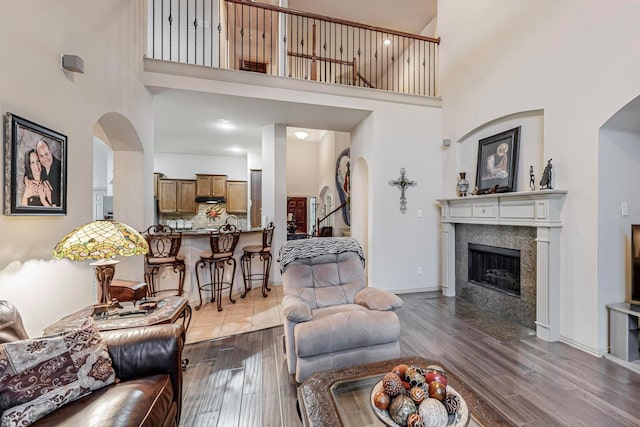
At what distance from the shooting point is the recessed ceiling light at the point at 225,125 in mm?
4902

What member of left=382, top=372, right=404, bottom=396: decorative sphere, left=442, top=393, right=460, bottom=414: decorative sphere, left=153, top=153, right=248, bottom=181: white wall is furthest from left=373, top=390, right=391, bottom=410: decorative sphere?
left=153, top=153, right=248, bottom=181: white wall

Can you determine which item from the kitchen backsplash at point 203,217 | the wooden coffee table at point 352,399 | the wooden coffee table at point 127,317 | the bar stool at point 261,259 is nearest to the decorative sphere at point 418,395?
the wooden coffee table at point 352,399

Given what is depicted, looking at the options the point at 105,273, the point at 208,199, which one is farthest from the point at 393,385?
the point at 208,199

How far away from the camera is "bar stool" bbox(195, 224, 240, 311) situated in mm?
3760

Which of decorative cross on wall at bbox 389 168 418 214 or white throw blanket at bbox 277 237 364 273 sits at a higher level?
decorative cross on wall at bbox 389 168 418 214

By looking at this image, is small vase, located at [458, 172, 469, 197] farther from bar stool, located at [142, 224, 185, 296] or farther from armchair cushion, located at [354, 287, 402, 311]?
bar stool, located at [142, 224, 185, 296]

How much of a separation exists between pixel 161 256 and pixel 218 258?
69 cm

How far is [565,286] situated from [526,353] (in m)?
0.84

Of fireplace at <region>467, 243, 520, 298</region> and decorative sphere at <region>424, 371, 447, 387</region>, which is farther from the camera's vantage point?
fireplace at <region>467, 243, 520, 298</region>

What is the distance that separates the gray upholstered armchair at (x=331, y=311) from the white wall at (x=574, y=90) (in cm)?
195

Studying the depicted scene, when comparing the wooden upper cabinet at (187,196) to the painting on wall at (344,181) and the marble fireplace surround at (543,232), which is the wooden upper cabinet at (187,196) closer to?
the painting on wall at (344,181)

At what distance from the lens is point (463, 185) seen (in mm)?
4078

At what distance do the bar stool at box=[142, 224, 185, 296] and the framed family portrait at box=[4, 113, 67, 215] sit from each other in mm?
1502

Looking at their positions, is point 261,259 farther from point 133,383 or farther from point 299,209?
point 299,209
